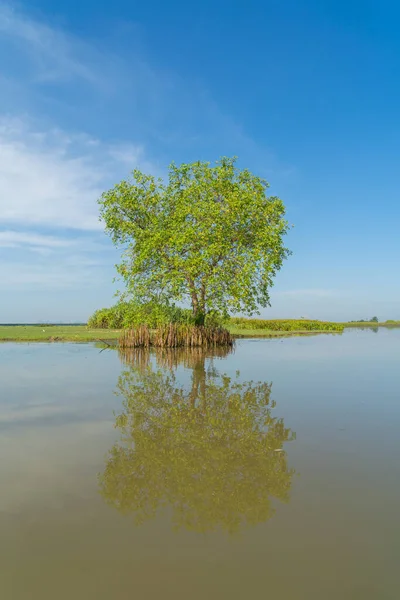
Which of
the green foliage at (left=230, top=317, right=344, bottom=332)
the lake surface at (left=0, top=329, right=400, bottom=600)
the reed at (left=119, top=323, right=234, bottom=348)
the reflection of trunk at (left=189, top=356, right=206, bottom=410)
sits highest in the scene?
the green foliage at (left=230, top=317, right=344, bottom=332)

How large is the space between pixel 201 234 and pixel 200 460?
67.6ft

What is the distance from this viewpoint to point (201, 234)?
24.8 metres

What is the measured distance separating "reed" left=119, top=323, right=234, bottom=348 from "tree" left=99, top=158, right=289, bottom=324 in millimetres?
1757

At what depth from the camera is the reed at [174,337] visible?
24.6 meters

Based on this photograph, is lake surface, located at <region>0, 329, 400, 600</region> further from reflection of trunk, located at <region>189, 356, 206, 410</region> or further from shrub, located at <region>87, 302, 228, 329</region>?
shrub, located at <region>87, 302, 228, 329</region>

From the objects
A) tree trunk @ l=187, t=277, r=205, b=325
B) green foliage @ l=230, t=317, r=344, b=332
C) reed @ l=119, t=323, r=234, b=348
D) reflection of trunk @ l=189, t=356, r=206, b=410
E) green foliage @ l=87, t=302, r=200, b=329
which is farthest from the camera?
green foliage @ l=230, t=317, r=344, b=332

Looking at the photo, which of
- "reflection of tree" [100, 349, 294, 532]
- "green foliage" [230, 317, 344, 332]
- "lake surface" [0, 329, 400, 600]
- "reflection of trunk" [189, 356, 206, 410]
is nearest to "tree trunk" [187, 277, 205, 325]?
"reflection of trunk" [189, 356, 206, 410]

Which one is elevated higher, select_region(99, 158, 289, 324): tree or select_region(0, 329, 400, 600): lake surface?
select_region(99, 158, 289, 324): tree

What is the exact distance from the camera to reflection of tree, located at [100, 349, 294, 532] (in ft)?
12.5

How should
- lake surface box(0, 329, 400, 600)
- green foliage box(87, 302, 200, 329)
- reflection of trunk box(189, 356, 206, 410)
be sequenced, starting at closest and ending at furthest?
lake surface box(0, 329, 400, 600) → reflection of trunk box(189, 356, 206, 410) → green foliage box(87, 302, 200, 329)

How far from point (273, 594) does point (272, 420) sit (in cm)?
436

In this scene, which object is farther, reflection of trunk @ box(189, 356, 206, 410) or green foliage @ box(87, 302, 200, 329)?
green foliage @ box(87, 302, 200, 329)

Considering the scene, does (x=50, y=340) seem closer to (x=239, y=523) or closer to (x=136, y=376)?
(x=136, y=376)

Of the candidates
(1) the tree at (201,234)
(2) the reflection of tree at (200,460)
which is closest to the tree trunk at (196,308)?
(1) the tree at (201,234)
